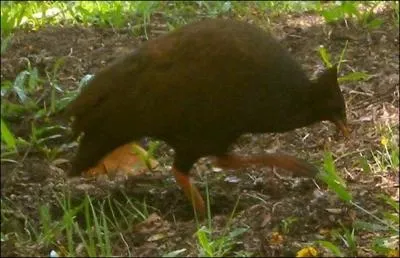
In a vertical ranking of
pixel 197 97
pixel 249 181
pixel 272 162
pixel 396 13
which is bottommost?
pixel 249 181

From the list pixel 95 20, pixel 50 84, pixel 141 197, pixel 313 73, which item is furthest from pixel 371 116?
pixel 95 20

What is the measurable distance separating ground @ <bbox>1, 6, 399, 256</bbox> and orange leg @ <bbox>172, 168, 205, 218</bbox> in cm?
6

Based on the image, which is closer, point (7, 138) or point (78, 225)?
point (78, 225)

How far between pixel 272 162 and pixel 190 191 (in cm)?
32

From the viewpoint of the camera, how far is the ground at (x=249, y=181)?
3.10m

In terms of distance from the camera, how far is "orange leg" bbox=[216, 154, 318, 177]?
343cm

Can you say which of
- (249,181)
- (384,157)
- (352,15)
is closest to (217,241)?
(249,181)

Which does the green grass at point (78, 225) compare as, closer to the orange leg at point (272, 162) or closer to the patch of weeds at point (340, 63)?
the orange leg at point (272, 162)

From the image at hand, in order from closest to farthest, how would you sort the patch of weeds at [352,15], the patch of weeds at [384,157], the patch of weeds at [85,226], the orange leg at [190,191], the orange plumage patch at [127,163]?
the patch of weeds at [85,226] < the orange leg at [190,191] < the patch of weeds at [384,157] < the orange plumage patch at [127,163] < the patch of weeds at [352,15]

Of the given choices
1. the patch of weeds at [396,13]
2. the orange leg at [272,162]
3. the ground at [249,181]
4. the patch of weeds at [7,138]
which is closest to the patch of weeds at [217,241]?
the ground at [249,181]

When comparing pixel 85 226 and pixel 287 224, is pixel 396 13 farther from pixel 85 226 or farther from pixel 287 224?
pixel 85 226

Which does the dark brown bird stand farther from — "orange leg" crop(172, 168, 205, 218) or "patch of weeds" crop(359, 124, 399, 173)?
"patch of weeds" crop(359, 124, 399, 173)

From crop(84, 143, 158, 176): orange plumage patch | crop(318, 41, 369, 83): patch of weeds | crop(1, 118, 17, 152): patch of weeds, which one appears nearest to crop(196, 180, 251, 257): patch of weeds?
crop(84, 143, 158, 176): orange plumage patch

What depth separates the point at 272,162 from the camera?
3.43 m
